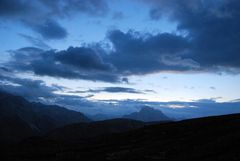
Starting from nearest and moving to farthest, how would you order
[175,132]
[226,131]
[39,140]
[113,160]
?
1. [113,160]
2. [226,131]
3. [175,132]
4. [39,140]

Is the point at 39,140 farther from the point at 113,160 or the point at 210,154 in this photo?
the point at 210,154

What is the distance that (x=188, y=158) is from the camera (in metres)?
51.6

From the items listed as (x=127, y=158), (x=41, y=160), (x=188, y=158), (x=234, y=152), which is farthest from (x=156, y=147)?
(x=41, y=160)

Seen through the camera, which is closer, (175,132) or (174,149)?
(174,149)

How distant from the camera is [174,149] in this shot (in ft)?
203

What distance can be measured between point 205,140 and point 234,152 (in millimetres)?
15011

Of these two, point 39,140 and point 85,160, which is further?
point 39,140

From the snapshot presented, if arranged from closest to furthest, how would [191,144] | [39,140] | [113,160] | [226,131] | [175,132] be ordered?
[113,160]
[191,144]
[226,131]
[175,132]
[39,140]

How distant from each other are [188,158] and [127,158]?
1281cm

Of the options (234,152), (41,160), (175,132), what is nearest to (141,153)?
(234,152)

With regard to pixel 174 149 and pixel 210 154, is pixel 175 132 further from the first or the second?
pixel 210 154

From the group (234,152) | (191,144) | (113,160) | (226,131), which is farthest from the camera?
(226,131)

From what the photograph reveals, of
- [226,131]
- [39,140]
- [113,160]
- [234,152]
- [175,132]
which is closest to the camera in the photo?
[234,152]

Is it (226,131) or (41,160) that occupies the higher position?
(226,131)
